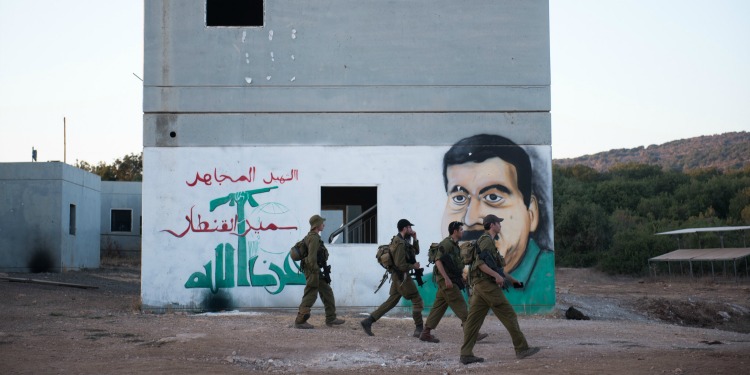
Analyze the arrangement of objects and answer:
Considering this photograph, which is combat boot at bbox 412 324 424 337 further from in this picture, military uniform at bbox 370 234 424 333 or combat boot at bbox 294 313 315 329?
combat boot at bbox 294 313 315 329

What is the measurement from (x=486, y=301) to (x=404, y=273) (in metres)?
2.66

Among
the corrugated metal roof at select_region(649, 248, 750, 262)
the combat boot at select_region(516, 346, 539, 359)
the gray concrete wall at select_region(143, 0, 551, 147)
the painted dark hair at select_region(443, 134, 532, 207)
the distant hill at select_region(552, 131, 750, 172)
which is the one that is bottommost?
the combat boot at select_region(516, 346, 539, 359)

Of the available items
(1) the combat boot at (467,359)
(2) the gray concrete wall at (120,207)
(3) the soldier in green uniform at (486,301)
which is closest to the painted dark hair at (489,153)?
(3) the soldier in green uniform at (486,301)

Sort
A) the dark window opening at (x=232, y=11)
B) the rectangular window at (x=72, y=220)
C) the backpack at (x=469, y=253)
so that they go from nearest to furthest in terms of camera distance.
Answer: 1. the backpack at (x=469, y=253)
2. the dark window opening at (x=232, y=11)
3. the rectangular window at (x=72, y=220)

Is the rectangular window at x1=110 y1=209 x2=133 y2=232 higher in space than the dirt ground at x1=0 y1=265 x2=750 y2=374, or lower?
higher

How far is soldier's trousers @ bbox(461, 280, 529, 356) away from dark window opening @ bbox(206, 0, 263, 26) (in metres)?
11.7

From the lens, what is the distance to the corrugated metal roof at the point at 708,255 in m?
26.5

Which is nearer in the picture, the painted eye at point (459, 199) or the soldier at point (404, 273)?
the soldier at point (404, 273)

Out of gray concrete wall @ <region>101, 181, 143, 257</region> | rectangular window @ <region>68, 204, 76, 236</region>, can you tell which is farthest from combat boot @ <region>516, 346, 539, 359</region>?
gray concrete wall @ <region>101, 181, 143, 257</region>

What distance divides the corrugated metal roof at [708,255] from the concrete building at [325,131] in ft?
42.4

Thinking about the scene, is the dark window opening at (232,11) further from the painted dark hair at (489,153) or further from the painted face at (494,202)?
the painted face at (494,202)

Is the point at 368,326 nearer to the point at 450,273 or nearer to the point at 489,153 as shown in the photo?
the point at 450,273

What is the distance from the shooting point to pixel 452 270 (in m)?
11.6

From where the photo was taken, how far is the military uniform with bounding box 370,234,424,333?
40.6 ft
